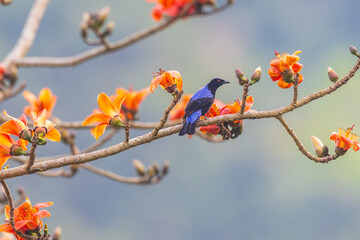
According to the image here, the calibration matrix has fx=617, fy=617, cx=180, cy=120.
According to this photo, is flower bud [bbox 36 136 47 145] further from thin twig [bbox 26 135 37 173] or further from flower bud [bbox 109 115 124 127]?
flower bud [bbox 109 115 124 127]

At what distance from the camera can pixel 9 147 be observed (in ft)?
6.24

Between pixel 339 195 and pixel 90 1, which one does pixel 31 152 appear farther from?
pixel 90 1

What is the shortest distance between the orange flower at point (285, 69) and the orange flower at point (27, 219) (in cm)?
83

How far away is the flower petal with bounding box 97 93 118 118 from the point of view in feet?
6.32

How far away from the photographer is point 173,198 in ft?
218

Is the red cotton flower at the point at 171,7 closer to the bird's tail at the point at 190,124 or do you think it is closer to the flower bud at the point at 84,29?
the flower bud at the point at 84,29

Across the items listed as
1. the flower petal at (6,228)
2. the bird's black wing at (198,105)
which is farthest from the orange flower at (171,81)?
the flower petal at (6,228)

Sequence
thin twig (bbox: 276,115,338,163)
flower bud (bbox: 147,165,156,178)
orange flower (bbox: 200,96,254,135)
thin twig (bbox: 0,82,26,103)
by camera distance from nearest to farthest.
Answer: thin twig (bbox: 276,115,338,163)
orange flower (bbox: 200,96,254,135)
thin twig (bbox: 0,82,26,103)
flower bud (bbox: 147,165,156,178)

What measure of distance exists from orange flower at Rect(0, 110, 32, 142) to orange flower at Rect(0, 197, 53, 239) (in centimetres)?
23

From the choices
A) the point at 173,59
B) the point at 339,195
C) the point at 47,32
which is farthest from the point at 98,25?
the point at 47,32

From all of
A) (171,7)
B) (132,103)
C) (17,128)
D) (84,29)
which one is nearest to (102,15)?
(84,29)

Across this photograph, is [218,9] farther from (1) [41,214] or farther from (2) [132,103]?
(1) [41,214]

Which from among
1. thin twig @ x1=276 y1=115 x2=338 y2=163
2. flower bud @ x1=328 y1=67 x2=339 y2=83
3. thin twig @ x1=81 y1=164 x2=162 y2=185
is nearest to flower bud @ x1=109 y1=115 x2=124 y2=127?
thin twig @ x1=276 y1=115 x2=338 y2=163

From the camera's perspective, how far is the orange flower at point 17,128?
1.85m
